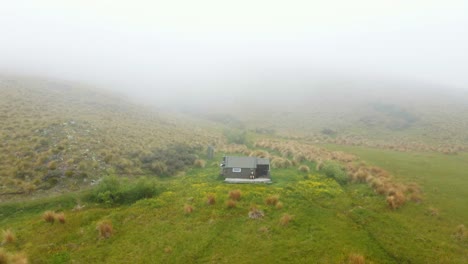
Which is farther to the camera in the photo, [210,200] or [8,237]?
[210,200]

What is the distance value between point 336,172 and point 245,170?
9723 mm

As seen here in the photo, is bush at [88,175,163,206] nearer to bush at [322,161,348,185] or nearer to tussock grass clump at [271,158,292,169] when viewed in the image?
tussock grass clump at [271,158,292,169]

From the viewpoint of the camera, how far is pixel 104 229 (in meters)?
18.7

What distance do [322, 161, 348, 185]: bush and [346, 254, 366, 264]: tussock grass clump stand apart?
13924mm

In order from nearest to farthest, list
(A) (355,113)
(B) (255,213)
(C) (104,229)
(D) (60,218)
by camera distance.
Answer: (C) (104,229) < (D) (60,218) < (B) (255,213) < (A) (355,113)

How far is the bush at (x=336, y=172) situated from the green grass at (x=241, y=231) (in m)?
3.24

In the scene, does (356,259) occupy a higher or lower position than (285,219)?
higher

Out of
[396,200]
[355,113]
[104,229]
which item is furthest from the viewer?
[355,113]

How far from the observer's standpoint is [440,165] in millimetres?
32781

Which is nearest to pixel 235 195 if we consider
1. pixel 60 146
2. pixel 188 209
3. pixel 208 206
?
pixel 208 206

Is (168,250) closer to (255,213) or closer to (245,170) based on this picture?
(255,213)

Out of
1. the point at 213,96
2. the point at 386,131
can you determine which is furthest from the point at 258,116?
the point at 213,96

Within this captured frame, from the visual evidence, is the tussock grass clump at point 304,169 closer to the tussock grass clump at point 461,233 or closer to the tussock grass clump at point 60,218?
the tussock grass clump at point 461,233

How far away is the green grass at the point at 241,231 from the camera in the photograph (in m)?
16.4
